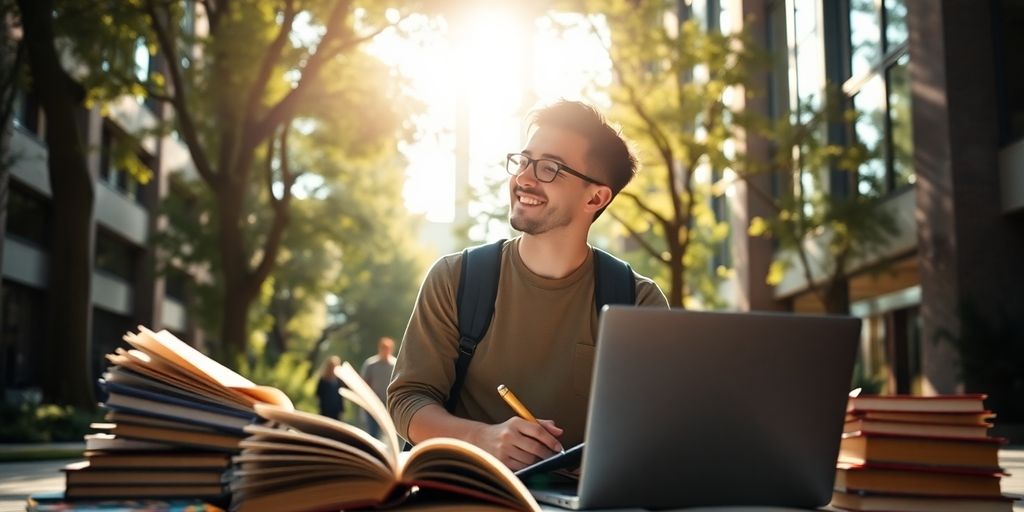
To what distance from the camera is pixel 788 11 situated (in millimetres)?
27578

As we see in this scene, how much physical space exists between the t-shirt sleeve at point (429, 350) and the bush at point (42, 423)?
1362 centimetres

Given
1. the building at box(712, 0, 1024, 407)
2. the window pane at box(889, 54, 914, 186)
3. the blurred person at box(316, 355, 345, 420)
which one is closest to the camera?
the building at box(712, 0, 1024, 407)

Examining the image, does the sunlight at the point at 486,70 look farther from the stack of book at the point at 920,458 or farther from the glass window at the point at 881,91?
the stack of book at the point at 920,458

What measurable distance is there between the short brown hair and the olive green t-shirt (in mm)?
320

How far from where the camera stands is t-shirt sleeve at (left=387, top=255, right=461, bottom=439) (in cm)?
322

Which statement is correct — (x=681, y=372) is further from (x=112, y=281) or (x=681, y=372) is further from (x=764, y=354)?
(x=112, y=281)

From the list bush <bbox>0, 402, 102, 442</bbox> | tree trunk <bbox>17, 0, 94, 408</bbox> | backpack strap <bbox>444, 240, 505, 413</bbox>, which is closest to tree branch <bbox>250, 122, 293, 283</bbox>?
tree trunk <bbox>17, 0, 94, 408</bbox>

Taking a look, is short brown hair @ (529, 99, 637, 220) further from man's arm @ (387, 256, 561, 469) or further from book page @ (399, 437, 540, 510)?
book page @ (399, 437, 540, 510)

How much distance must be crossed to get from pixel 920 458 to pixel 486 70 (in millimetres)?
19253

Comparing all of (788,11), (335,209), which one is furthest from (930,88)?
(335,209)

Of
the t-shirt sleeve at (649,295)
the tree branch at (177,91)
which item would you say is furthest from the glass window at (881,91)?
the t-shirt sleeve at (649,295)

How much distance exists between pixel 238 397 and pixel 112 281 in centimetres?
3484

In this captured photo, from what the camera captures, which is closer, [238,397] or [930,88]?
[238,397]

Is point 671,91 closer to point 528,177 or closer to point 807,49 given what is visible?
point 807,49
